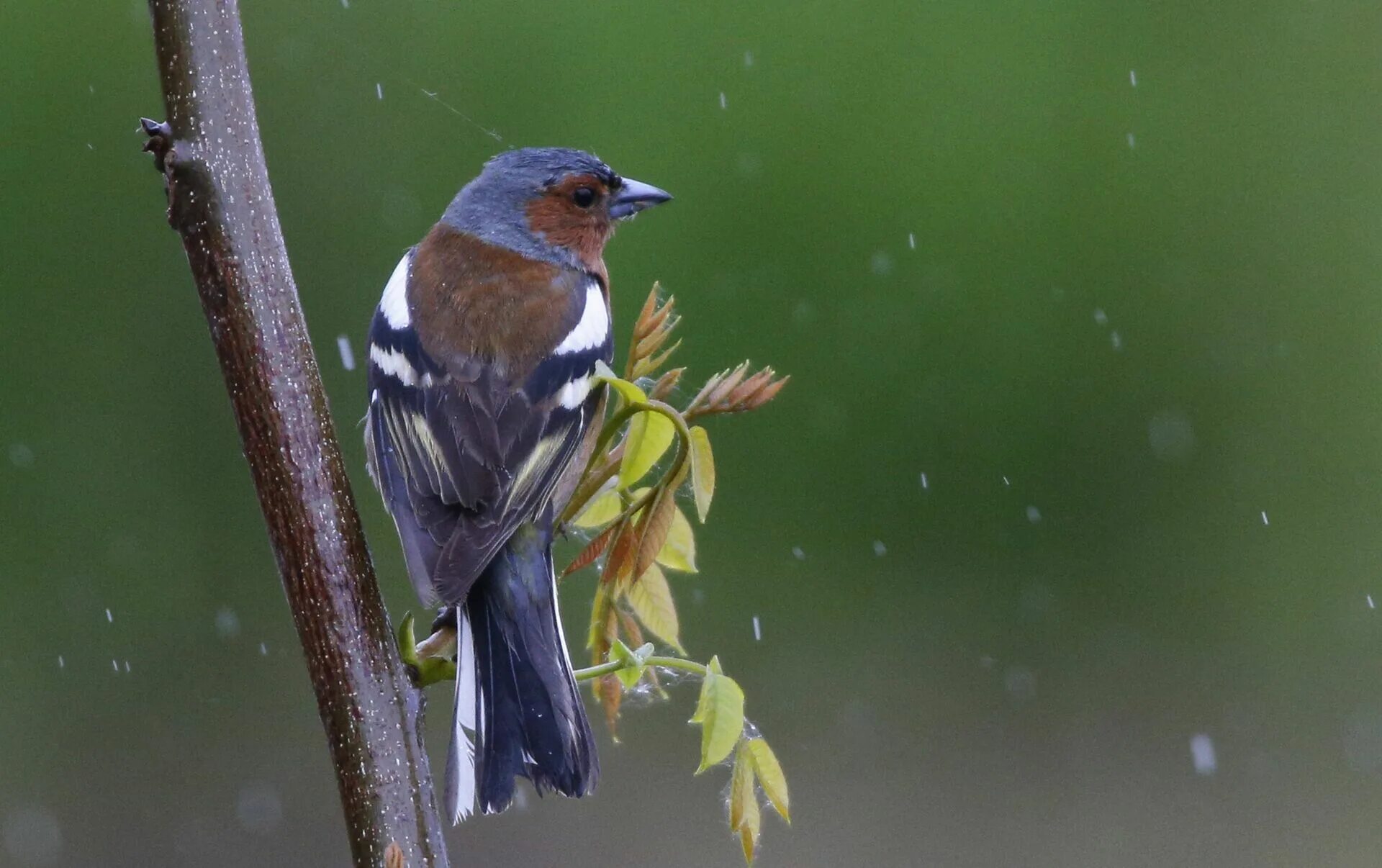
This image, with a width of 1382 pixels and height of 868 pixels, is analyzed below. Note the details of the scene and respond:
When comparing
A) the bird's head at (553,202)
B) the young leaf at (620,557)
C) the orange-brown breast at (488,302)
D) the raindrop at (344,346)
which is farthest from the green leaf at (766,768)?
the raindrop at (344,346)

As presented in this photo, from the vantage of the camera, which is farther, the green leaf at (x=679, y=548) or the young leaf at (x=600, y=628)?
the green leaf at (x=679, y=548)

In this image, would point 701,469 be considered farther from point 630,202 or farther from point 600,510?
point 630,202

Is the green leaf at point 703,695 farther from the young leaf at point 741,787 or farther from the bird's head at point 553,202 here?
the bird's head at point 553,202

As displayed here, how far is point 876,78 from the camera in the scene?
4.90m

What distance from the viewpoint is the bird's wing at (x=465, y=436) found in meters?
2.03

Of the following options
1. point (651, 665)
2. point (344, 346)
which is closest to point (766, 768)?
point (651, 665)

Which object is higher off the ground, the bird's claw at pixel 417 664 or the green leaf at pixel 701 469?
the green leaf at pixel 701 469

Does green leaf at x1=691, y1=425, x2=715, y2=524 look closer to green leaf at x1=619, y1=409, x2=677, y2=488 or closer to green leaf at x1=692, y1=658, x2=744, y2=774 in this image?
green leaf at x1=619, y1=409, x2=677, y2=488

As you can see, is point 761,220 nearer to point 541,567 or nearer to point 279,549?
point 541,567

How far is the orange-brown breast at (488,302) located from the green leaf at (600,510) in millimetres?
→ 727

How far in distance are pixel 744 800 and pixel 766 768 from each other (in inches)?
1.5

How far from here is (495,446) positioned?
2.15 meters

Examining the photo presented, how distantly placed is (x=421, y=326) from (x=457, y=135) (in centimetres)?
281

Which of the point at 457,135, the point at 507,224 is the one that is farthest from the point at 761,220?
the point at 507,224
